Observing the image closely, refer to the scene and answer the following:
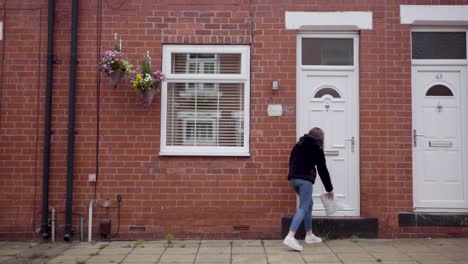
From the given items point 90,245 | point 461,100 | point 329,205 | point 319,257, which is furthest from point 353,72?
point 90,245

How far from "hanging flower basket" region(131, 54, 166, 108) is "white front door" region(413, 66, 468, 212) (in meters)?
4.04

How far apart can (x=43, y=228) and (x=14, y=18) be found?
10.9 ft

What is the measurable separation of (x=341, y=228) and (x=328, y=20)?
321 cm

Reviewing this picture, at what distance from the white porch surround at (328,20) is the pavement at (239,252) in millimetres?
3297

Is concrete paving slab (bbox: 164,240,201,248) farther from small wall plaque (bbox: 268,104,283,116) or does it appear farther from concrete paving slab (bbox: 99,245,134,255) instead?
small wall plaque (bbox: 268,104,283,116)

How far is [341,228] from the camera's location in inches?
304

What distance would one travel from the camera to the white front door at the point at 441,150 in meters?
7.91

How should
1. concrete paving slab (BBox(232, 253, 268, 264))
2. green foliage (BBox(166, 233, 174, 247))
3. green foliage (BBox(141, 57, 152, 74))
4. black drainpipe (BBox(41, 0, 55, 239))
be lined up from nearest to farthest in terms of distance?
concrete paving slab (BBox(232, 253, 268, 264))
green foliage (BBox(166, 233, 174, 247))
green foliage (BBox(141, 57, 152, 74))
black drainpipe (BBox(41, 0, 55, 239))

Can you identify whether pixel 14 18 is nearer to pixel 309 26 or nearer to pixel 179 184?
pixel 179 184

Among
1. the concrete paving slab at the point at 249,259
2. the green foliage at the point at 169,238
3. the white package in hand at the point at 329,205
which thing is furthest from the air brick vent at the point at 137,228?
the white package in hand at the point at 329,205

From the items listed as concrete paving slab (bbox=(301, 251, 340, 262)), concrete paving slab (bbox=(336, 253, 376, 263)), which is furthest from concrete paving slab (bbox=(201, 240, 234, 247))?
concrete paving slab (bbox=(336, 253, 376, 263))

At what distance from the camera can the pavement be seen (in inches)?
253

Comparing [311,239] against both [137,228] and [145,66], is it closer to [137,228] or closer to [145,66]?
[137,228]

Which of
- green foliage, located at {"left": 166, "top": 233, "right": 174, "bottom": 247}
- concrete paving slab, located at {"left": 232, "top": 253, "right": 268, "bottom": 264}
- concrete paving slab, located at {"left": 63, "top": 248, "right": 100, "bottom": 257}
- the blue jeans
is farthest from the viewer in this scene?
green foliage, located at {"left": 166, "top": 233, "right": 174, "bottom": 247}
